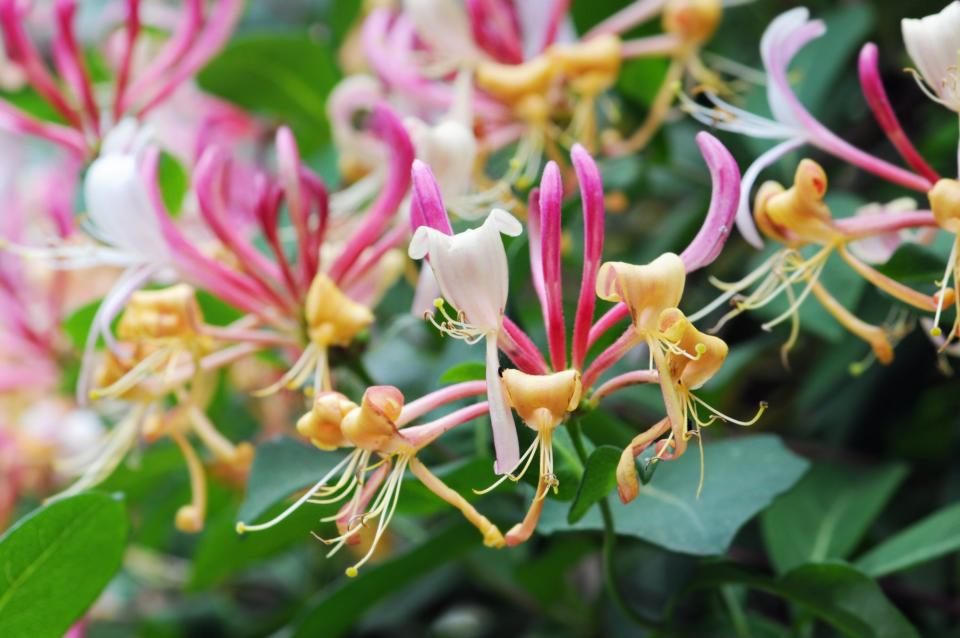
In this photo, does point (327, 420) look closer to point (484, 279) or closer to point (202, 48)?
point (484, 279)

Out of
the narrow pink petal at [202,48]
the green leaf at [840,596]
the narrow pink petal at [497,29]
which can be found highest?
the narrow pink petal at [497,29]

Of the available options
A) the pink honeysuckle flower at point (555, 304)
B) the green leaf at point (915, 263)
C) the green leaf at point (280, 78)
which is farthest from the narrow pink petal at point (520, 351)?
the green leaf at point (280, 78)

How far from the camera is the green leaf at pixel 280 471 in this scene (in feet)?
2.05

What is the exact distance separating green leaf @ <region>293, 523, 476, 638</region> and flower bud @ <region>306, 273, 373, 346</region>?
0.16 metres

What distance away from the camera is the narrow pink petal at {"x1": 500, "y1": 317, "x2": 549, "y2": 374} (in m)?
0.51

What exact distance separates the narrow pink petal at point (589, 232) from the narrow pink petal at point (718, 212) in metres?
0.04

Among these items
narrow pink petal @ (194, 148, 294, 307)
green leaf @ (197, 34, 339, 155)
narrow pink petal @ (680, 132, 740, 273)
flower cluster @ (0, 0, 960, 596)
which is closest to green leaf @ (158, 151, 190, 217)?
flower cluster @ (0, 0, 960, 596)

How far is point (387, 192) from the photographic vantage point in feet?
2.22

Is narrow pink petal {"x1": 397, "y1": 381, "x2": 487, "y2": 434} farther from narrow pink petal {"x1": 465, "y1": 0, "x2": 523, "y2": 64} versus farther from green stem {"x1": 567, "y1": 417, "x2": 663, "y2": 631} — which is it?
narrow pink petal {"x1": 465, "y1": 0, "x2": 523, "y2": 64}

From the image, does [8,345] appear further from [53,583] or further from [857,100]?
[857,100]

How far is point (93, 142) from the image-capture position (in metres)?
0.88

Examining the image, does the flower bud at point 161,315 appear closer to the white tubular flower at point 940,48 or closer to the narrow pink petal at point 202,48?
the narrow pink petal at point 202,48

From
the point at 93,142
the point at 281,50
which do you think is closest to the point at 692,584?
the point at 93,142

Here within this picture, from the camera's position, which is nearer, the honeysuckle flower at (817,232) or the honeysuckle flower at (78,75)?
the honeysuckle flower at (817,232)
